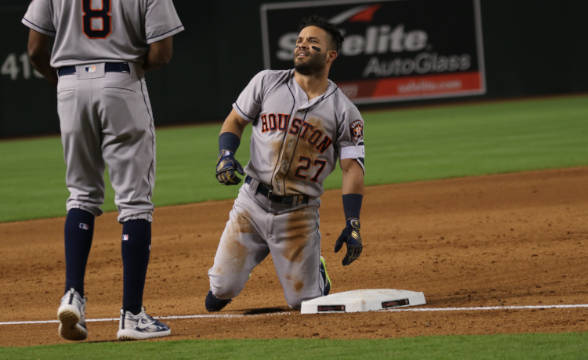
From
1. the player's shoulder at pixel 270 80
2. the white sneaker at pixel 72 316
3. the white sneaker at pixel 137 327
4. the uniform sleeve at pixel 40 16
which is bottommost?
the white sneaker at pixel 137 327

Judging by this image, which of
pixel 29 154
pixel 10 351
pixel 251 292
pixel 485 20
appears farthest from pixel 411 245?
pixel 485 20

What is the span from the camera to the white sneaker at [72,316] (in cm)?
387

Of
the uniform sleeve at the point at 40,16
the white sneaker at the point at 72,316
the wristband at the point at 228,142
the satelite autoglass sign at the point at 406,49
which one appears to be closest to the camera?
the white sneaker at the point at 72,316

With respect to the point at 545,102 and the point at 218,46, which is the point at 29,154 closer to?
the point at 218,46

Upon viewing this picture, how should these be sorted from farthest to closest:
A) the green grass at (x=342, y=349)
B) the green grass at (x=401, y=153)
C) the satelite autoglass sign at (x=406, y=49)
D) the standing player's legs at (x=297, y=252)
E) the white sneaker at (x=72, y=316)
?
1. the satelite autoglass sign at (x=406, y=49)
2. the green grass at (x=401, y=153)
3. the standing player's legs at (x=297, y=252)
4. the white sneaker at (x=72, y=316)
5. the green grass at (x=342, y=349)

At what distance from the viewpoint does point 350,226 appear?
4.62 m

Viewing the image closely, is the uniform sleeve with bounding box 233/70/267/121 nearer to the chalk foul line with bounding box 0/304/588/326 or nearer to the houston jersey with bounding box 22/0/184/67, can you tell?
the houston jersey with bounding box 22/0/184/67

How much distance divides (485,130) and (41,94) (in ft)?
36.0

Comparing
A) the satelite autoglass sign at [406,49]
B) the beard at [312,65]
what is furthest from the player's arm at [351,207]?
the satelite autoglass sign at [406,49]

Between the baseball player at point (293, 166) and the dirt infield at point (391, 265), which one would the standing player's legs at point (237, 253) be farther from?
the dirt infield at point (391, 265)

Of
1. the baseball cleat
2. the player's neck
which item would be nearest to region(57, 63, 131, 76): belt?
the player's neck

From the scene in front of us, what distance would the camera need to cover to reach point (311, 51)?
190 inches

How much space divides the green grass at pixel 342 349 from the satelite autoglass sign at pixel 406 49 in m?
20.2

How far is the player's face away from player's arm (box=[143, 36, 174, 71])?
912 millimetres
